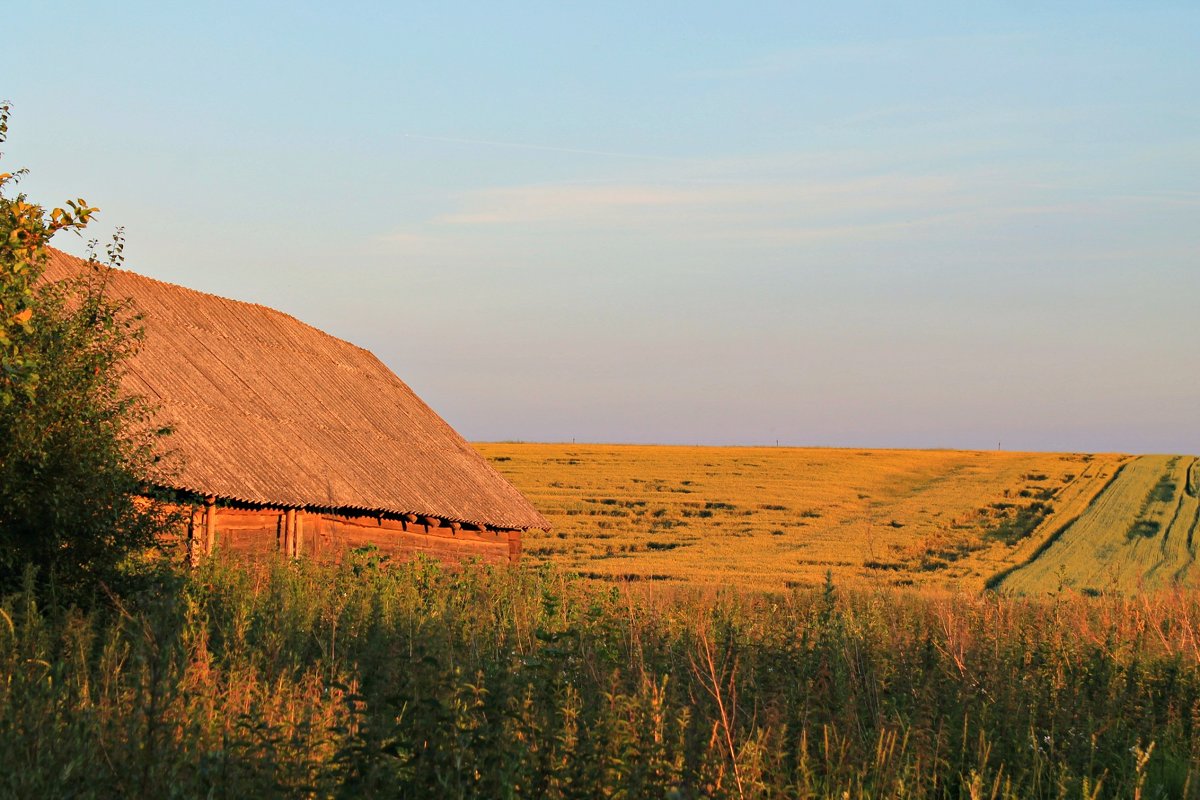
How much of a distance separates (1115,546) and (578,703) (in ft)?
113

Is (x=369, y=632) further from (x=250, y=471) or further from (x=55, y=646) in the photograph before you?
(x=250, y=471)

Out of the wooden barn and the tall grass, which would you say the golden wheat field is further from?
the tall grass

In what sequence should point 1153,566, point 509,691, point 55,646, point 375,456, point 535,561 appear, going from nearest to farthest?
point 509,691
point 55,646
point 375,456
point 535,561
point 1153,566

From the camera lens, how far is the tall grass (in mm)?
4922

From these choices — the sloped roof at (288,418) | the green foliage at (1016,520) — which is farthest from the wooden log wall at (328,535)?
the green foliage at (1016,520)

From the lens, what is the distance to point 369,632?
9.16 metres

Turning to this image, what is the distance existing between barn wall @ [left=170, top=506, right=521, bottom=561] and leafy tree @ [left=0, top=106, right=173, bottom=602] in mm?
4147

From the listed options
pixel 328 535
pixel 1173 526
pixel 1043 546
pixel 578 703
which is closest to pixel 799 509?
pixel 1043 546

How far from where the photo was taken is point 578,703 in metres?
5.69

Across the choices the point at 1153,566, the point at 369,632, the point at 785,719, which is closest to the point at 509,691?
the point at 785,719

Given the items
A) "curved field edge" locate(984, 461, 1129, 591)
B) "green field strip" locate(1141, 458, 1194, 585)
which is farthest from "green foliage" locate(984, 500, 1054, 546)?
"green field strip" locate(1141, 458, 1194, 585)

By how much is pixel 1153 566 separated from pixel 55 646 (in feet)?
101

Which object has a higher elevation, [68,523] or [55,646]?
[68,523]

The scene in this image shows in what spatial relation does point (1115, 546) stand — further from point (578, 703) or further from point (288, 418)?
point (578, 703)
